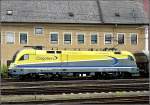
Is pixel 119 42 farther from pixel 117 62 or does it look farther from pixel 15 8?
pixel 117 62

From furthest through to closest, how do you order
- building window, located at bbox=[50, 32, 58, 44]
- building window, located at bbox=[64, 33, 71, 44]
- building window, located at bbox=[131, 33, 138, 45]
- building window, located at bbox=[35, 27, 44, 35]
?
building window, located at bbox=[131, 33, 138, 45], building window, located at bbox=[64, 33, 71, 44], building window, located at bbox=[50, 32, 58, 44], building window, located at bbox=[35, 27, 44, 35]

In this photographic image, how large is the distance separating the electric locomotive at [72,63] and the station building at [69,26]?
1346 cm

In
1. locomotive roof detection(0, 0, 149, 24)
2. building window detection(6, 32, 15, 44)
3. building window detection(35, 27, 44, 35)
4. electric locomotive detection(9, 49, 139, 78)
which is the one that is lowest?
electric locomotive detection(9, 49, 139, 78)

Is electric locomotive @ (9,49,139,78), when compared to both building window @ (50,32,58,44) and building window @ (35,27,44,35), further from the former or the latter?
building window @ (35,27,44,35)

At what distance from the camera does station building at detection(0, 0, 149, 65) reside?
5134 centimetres

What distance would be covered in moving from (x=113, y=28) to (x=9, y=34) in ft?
39.8

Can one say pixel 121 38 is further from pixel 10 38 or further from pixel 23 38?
pixel 10 38

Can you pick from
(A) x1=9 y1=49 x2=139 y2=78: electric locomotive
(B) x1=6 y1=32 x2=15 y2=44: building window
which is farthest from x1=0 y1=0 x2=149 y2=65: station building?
(A) x1=9 y1=49 x2=139 y2=78: electric locomotive

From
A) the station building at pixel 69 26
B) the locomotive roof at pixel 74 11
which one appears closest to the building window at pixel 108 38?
the station building at pixel 69 26

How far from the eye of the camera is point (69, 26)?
172 feet

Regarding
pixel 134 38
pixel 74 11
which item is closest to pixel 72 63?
pixel 74 11

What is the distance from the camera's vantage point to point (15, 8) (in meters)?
53.1

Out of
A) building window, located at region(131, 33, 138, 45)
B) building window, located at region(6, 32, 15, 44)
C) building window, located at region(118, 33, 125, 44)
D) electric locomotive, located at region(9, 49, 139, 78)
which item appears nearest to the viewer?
electric locomotive, located at region(9, 49, 139, 78)

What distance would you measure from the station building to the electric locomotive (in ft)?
44.2
